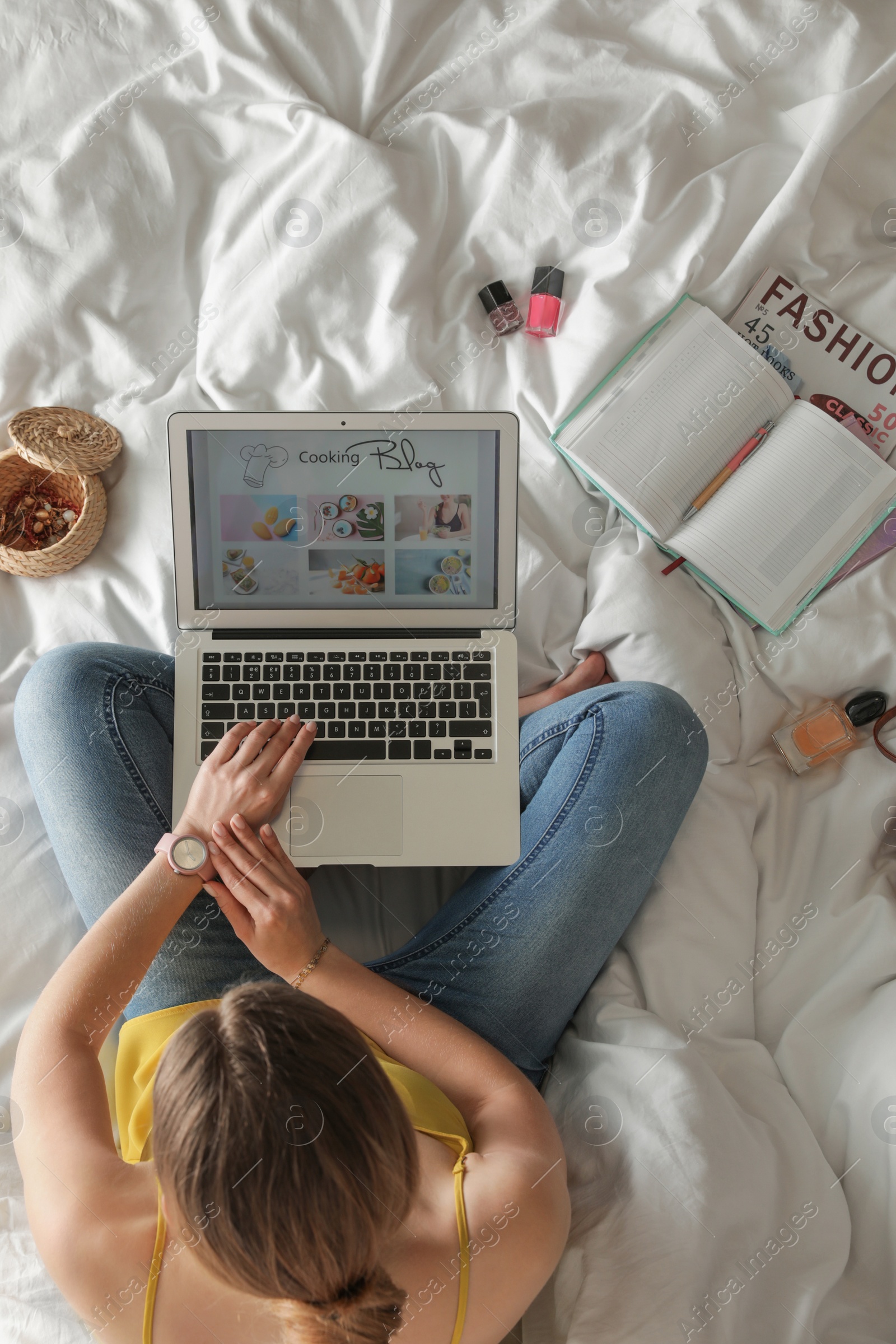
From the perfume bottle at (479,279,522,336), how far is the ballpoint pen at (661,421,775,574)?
34 centimetres

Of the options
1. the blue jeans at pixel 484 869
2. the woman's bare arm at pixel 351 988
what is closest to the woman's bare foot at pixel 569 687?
the blue jeans at pixel 484 869

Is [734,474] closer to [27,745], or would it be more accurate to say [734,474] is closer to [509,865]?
[509,865]

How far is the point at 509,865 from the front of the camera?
97cm

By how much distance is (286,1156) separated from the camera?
0.57 metres

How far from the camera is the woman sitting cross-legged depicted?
0.59 meters

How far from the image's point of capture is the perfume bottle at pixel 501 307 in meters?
1.21

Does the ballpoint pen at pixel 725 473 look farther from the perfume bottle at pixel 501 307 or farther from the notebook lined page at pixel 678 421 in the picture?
the perfume bottle at pixel 501 307

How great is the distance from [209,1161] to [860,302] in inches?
49.8

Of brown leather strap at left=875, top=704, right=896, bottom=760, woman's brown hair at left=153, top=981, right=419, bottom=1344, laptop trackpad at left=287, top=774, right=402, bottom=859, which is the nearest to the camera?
woman's brown hair at left=153, top=981, right=419, bottom=1344

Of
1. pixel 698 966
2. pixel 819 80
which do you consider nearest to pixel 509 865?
pixel 698 966

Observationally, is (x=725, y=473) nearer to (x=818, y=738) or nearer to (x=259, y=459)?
(x=818, y=738)

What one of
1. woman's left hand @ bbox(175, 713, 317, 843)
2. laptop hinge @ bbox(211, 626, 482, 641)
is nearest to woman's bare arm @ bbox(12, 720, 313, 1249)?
woman's left hand @ bbox(175, 713, 317, 843)

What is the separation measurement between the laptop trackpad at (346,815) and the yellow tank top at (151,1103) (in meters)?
0.18

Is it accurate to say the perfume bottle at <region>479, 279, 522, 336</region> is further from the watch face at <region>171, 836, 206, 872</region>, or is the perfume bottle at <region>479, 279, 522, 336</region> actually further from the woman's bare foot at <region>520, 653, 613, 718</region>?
the watch face at <region>171, 836, 206, 872</region>
